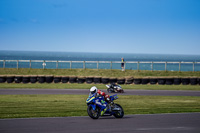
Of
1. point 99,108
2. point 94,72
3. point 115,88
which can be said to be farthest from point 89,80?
point 99,108

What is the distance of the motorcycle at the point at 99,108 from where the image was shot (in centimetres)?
1289

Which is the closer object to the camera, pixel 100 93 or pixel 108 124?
pixel 108 124

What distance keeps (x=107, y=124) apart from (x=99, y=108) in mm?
1538

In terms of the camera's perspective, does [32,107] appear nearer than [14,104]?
Yes

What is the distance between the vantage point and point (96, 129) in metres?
10.7

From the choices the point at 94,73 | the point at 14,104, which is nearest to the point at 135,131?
the point at 14,104

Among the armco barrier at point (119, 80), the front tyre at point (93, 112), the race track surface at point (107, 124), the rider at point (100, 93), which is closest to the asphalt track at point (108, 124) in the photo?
the race track surface at point (107, 124)

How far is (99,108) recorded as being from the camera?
13.2 meters

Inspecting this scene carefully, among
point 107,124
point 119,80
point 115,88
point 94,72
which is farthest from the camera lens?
point 94,72

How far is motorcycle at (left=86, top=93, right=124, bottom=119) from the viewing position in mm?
12891

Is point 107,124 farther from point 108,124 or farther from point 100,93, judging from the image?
point 100,93

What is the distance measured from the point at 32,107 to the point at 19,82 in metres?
17.4

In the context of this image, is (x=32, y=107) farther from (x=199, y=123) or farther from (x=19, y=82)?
(x=19, y=82)

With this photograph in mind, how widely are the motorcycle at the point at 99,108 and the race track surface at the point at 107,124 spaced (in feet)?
0.76
